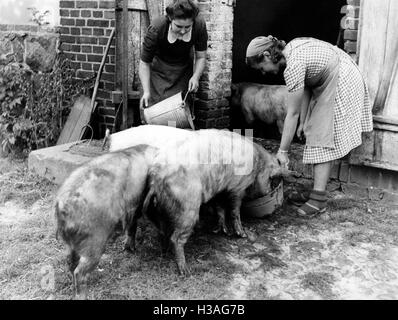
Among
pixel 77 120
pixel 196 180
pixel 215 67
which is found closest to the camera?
pixel 196 180

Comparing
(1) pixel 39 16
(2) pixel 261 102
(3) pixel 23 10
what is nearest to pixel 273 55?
(2) pixel 261 102

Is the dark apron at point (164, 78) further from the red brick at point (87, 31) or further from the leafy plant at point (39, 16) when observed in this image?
the leafy plant at point (39, 16)

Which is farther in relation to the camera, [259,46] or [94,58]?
[94,58]

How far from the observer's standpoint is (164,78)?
215 inches

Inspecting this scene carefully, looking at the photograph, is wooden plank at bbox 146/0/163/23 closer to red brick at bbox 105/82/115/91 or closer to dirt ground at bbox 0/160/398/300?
red brick at bbox 105/82/115/91

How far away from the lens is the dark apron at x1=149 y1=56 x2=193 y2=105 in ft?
17.8

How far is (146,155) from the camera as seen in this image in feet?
12.3

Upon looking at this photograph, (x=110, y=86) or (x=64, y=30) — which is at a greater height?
(x=64, y=30)

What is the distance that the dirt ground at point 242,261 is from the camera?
3703mm

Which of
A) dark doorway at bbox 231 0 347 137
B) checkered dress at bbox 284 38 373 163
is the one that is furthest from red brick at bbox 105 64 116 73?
dark doorway at bbox 231 0 347 137

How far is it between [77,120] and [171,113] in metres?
2.08

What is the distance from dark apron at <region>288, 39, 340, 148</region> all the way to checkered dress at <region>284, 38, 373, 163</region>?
0.05m

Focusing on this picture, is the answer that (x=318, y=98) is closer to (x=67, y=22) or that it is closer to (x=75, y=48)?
(x=75, y=48)
